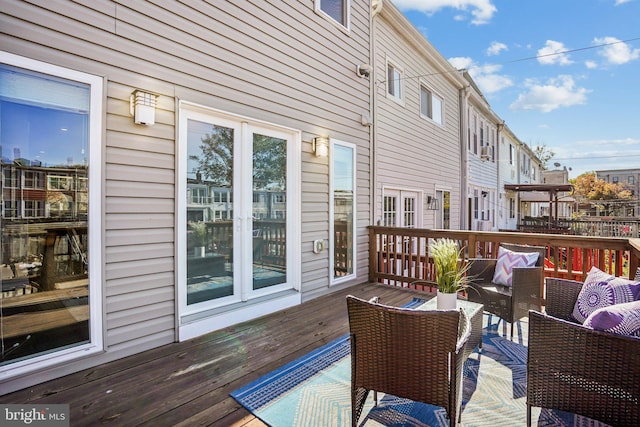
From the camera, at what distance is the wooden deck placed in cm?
192

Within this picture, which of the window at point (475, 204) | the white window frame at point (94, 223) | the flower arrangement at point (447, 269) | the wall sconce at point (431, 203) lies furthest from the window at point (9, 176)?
the window at point (475, 204)

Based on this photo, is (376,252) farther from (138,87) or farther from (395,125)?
(138,87)

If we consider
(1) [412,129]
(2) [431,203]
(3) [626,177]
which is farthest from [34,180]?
(3) [626,177]

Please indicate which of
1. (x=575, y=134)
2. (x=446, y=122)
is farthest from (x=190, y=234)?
(x=575, y=134)

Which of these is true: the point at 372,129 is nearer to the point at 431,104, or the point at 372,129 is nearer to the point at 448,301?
the point at 431,104

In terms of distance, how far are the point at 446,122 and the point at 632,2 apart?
4.12m

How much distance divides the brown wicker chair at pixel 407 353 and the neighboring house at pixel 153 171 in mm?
1916

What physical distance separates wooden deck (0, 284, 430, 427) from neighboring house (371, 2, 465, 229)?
10.7 feet

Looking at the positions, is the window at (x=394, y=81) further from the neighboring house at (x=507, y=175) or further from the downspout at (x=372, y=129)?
the neighboring house at (x=507, y=175)

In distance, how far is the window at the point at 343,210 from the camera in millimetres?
4699

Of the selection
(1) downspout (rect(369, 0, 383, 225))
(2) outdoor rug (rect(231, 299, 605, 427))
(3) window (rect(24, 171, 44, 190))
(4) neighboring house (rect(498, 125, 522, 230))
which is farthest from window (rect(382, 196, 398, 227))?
(4) neighboring house (rect(498, 125, 522, 230))

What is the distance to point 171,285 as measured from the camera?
2.89 metres

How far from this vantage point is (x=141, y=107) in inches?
102

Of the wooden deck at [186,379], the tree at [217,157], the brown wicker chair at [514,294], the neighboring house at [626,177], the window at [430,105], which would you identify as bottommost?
the wooden deck at [186,379]
